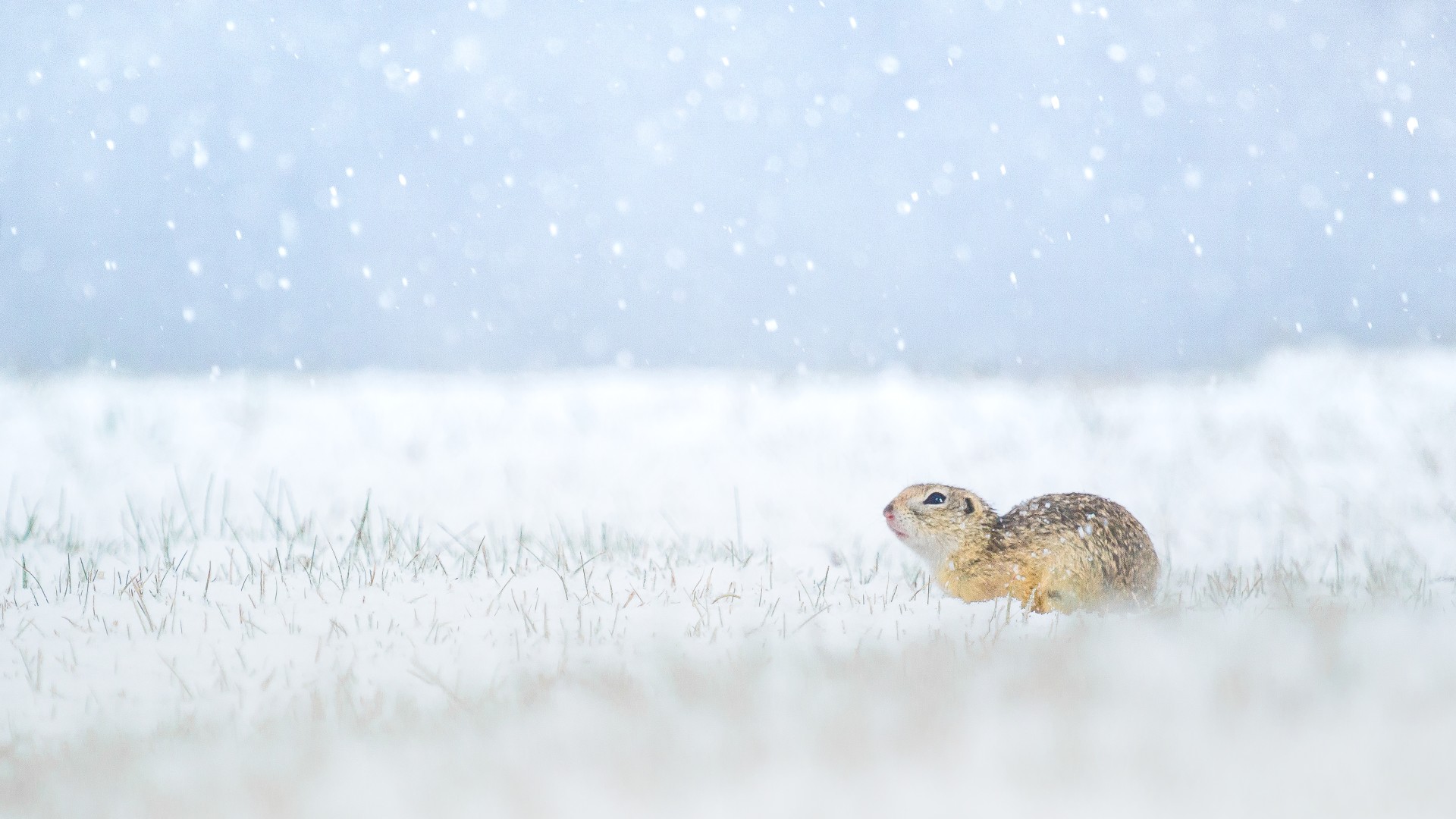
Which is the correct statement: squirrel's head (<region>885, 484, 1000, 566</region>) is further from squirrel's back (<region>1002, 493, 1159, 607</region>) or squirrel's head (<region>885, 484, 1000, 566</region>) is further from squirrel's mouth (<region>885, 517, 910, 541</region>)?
squirrel's back (<region>1002, 493, 1159, 607</region>)

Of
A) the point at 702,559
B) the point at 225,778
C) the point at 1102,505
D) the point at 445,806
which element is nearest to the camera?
the point at 445,806

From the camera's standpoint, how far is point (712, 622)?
154 inches

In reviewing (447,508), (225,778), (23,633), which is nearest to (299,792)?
(225,778)

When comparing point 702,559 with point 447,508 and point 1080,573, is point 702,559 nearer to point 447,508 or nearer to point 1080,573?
point 1080,573

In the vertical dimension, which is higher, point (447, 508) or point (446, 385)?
point (446, 385)

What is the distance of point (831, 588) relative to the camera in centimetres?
460

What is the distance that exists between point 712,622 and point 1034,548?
4.75ft

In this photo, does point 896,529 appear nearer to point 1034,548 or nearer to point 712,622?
point 1034,548

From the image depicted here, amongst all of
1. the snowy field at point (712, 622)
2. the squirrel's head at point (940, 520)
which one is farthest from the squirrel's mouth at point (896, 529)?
the snowy field at point (712, 622)

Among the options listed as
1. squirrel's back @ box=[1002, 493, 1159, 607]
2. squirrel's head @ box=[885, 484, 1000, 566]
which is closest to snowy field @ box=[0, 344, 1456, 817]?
squirrel's back @ box=[1002, 493, 1159, 607]

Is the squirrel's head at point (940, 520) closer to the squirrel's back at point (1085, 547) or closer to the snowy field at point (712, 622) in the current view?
the squirrel's back at point (1085, 547)

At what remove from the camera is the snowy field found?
7.57 feet

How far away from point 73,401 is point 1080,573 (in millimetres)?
9325

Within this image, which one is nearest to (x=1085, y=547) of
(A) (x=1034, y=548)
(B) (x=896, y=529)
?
(A) (x=1034, y=548)
